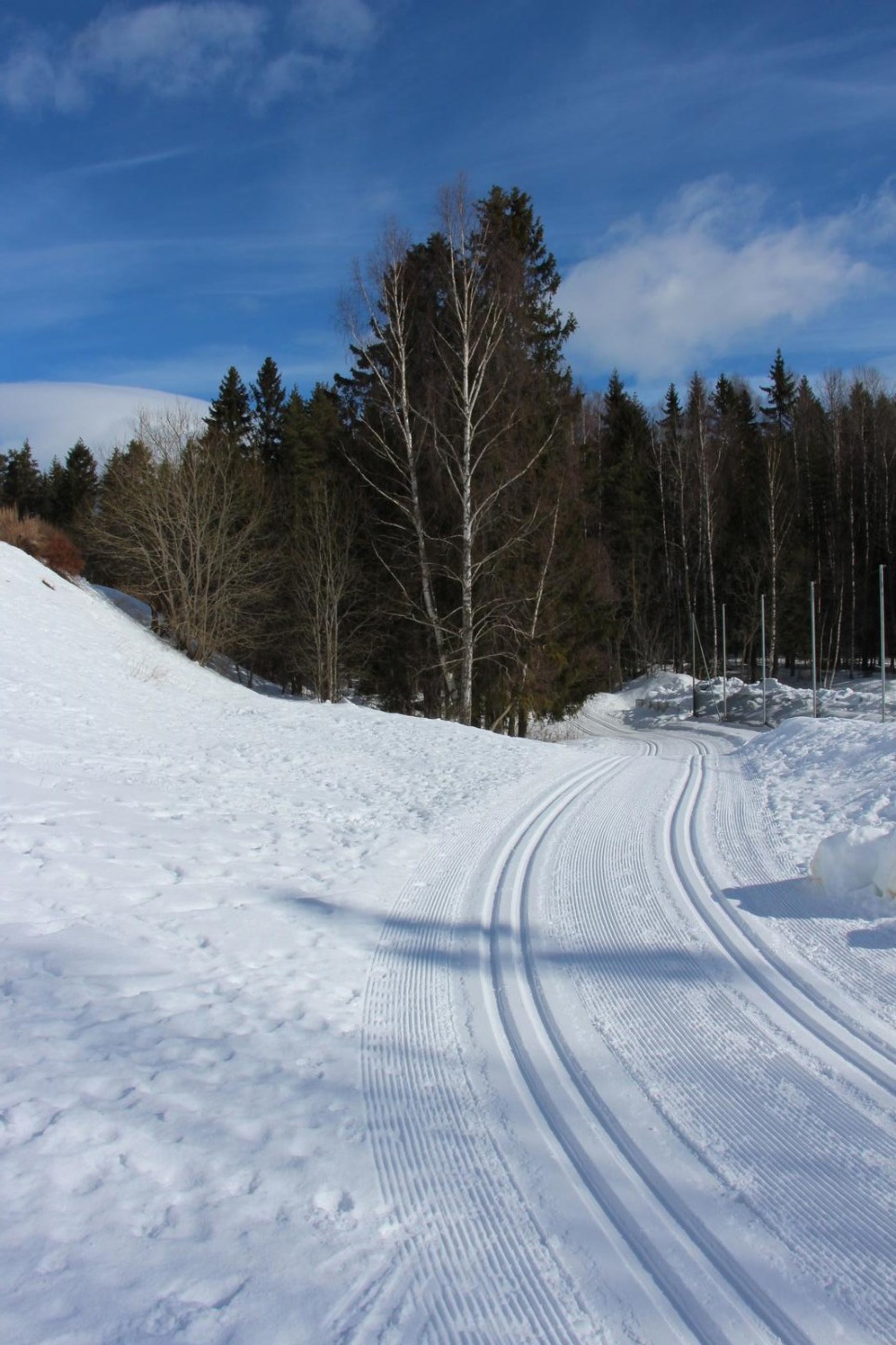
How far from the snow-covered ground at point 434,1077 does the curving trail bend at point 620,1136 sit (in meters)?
0.01

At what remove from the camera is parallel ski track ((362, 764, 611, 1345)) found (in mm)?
2309

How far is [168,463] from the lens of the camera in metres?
25.9

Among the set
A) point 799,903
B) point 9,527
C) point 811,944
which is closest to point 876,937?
point 811,944

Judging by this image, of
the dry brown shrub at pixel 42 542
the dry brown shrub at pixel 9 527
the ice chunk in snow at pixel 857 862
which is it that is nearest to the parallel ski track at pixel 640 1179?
the ice chunk in snow at pixel 857 862

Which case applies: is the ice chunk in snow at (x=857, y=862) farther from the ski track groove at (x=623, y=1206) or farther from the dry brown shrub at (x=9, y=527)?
the dry brown shrub at (x=9, y=527)

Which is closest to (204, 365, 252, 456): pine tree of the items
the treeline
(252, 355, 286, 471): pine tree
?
(252, 355, 286, 471): pine tree

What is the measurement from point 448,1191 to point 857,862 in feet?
13.4

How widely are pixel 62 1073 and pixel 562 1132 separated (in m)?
2.08

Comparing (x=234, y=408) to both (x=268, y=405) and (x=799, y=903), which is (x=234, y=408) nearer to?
(x=268, y=405)

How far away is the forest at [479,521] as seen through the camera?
1991 centimetres

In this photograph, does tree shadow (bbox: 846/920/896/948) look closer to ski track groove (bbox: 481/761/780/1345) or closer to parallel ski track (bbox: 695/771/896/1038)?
parallel ski track (bbox: 695/771/896/1038)

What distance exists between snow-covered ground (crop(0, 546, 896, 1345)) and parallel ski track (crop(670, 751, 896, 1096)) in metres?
0.02

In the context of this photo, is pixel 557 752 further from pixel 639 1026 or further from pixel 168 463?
pixel 168 463

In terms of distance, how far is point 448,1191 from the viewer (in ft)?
9.38
